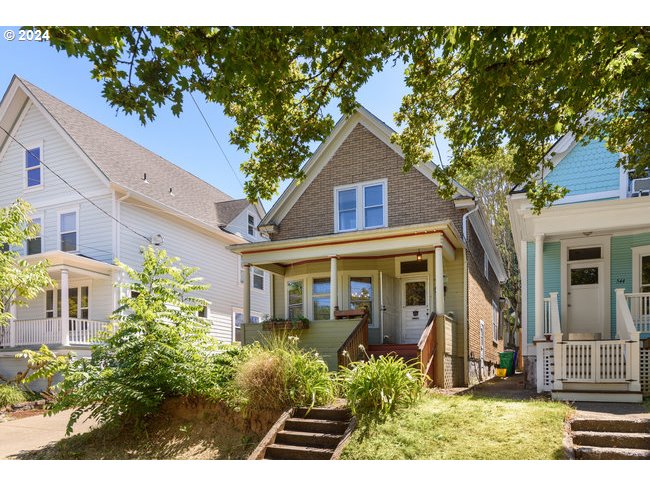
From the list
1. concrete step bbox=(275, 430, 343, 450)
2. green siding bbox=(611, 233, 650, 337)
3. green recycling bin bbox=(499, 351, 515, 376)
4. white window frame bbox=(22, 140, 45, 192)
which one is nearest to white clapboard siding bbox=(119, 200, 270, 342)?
white window frame bbox=(22, 140, 45, 192)

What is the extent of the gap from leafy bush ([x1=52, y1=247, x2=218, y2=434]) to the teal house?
5410mm

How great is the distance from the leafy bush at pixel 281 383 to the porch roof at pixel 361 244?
4144mm

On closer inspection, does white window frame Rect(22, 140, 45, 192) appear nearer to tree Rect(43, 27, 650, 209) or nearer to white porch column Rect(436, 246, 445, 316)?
tree Rect(43, 27, 650, 209)

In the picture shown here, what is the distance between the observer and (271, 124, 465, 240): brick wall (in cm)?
1156

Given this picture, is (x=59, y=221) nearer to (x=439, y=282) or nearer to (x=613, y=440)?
(x=439, y=282)

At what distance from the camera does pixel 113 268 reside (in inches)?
492

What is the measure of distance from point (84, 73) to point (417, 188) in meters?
7.58

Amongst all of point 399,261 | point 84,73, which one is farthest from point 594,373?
point 84,73

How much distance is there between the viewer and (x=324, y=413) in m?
6.11

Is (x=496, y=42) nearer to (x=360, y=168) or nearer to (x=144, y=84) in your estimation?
(x=144, y=84)

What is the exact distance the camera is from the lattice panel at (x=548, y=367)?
8328mm

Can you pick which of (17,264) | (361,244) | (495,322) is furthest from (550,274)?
(17,264)

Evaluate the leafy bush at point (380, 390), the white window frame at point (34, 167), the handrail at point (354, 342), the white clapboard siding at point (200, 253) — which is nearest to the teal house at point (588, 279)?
the handrail at point (354, 342)

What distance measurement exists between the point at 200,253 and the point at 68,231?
136 inches
